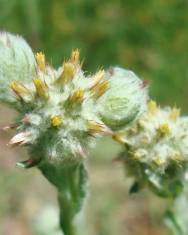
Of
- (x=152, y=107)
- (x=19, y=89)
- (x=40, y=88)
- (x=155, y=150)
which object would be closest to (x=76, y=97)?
(x=40, y=88)

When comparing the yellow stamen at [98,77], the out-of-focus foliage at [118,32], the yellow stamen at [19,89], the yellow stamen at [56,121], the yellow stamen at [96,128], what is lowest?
the yellow stamen at [56,121]

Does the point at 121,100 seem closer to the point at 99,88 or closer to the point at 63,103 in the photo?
the point at 99,88

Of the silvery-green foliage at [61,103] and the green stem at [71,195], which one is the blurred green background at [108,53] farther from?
the silvery-green foliage at [61,103]

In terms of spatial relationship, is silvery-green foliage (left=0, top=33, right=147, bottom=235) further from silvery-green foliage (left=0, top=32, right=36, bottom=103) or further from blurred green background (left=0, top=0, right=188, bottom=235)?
blurred green background (left=0, top=0, right=188, bottom=235)

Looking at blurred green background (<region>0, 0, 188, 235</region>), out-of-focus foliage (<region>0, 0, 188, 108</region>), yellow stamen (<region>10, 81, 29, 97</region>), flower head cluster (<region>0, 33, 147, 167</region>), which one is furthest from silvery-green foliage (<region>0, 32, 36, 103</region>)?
out-of-focus foliage (<region>0, 0, 188, 108</region>)

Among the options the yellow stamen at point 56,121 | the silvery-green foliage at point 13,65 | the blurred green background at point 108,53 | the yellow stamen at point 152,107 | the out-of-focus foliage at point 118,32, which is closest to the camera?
→ the yellow stamen at point 56,121

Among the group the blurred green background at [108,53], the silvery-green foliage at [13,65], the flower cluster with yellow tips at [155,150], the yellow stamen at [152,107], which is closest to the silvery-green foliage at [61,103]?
the silvery-green foliage at [13,65]

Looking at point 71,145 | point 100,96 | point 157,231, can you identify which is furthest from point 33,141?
point 157,231

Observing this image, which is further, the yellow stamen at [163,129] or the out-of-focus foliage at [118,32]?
the out-of-focus foliage at [118,32]
